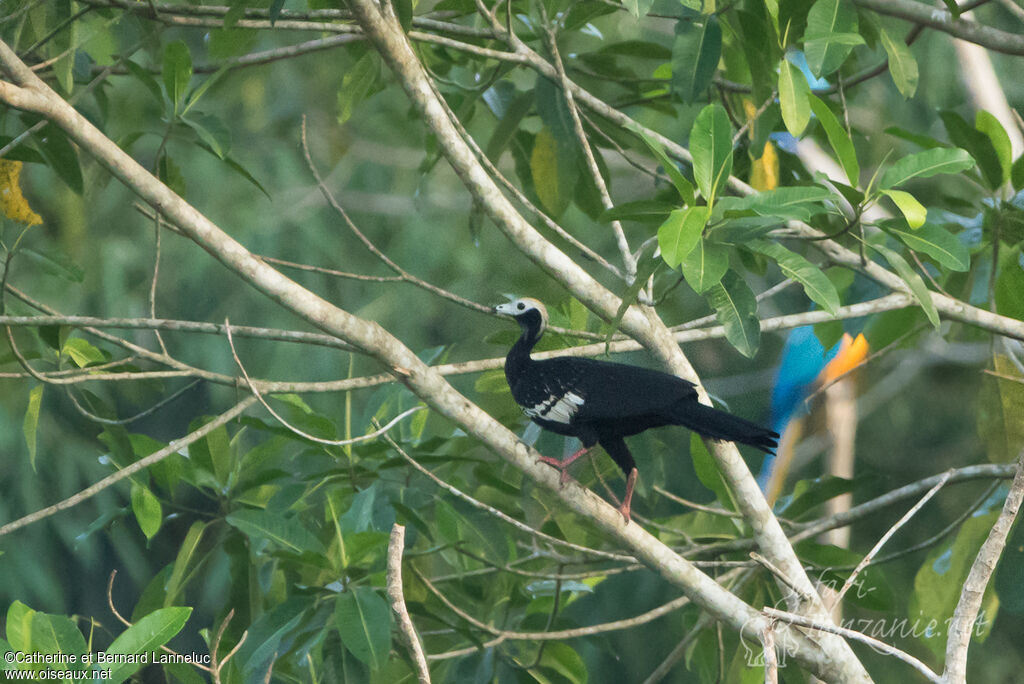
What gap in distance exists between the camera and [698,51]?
2465 millimetres

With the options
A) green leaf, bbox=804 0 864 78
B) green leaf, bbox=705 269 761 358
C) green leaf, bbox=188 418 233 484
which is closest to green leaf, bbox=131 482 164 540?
green leaf, bbox=188 418 233 484

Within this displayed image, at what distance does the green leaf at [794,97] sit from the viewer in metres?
2.24

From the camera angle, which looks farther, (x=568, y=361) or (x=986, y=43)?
(x=986, y=43)

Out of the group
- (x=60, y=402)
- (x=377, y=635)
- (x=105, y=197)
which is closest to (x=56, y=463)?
(x=60, y=402)

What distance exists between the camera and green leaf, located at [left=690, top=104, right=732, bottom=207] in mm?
1956

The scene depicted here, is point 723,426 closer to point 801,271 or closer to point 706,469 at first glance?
point 801,271

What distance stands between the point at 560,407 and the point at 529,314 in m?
0.28

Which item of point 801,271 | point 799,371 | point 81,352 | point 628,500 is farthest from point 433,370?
point 799,371

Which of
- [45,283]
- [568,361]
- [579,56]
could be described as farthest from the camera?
[45,283]

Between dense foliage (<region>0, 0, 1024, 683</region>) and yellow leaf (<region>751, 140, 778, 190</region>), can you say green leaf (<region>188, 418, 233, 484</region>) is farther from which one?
yellow leaf (<region>751, 140, 778, 190</region>)

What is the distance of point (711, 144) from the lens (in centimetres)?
197

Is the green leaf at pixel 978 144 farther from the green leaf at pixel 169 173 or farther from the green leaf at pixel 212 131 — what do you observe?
the green leaf at pixel 169 173

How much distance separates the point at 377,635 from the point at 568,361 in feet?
2.61

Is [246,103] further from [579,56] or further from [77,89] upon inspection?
[579,56]
